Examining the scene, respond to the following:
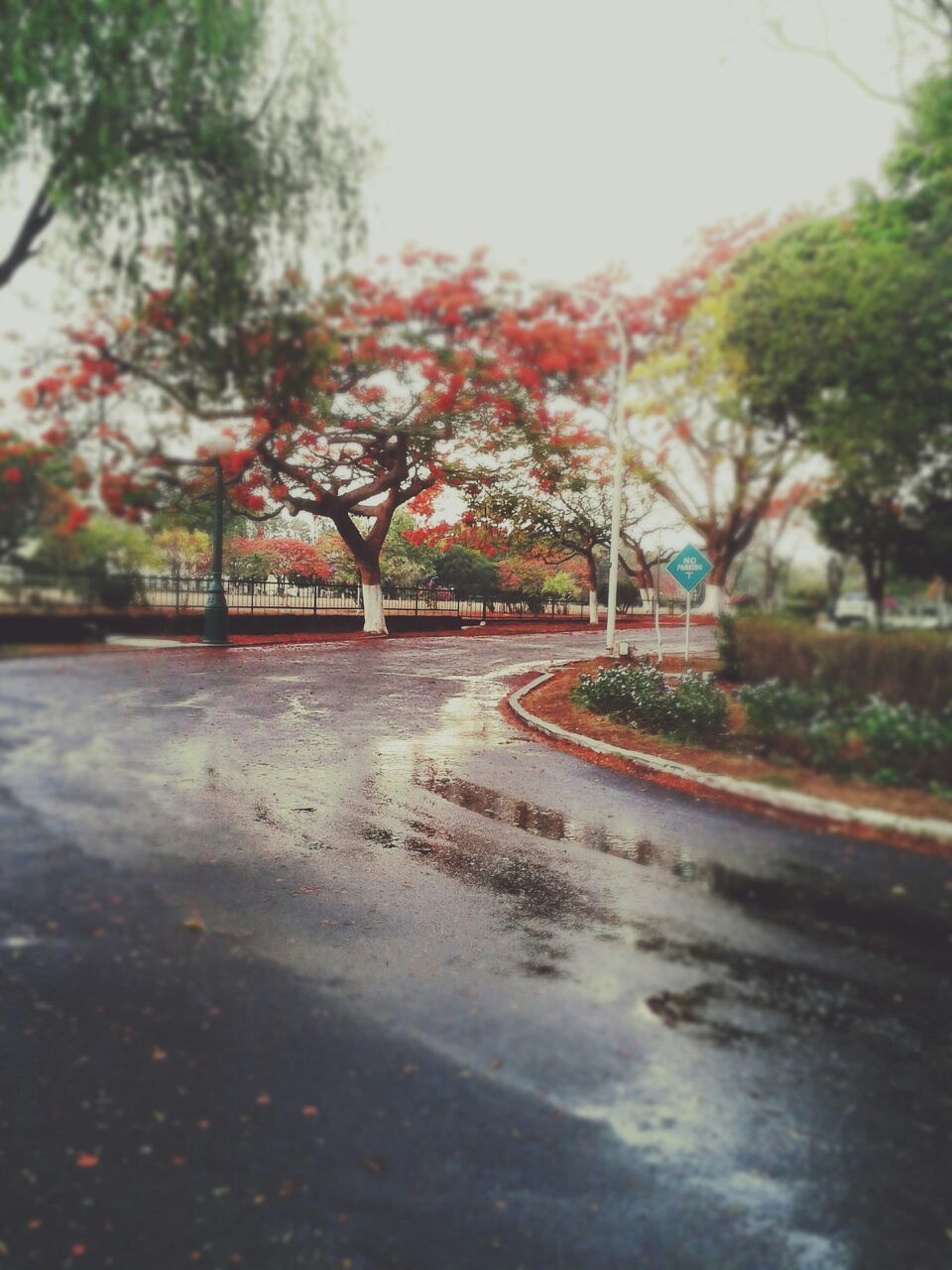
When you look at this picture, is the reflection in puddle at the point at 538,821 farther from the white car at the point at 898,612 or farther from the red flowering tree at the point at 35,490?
the red flowering tree at the point at 35,490

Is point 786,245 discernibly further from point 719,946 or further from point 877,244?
point 719,946

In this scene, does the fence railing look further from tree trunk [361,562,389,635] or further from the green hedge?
the green hedge

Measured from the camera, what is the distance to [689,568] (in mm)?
2844

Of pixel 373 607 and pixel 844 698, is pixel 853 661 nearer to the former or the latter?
pixel 844 698

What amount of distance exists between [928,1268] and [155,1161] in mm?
2275

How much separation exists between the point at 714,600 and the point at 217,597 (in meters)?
1.67

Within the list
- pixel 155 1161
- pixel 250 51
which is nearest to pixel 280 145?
pixel 250 51

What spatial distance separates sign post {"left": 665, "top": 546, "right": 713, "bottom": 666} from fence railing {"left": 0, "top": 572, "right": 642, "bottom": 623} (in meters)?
0.93

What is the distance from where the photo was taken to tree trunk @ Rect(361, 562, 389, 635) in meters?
2.61

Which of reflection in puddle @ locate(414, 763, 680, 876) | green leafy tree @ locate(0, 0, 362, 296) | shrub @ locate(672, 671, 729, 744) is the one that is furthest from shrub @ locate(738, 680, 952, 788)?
reflection in puddle @ locate(414, 763, 680, 876)

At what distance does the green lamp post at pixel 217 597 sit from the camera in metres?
1.84

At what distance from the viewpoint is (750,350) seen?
7.42ft

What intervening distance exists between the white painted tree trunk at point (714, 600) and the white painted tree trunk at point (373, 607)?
1131 millimetres

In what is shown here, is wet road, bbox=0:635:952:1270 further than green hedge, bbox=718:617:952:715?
No
